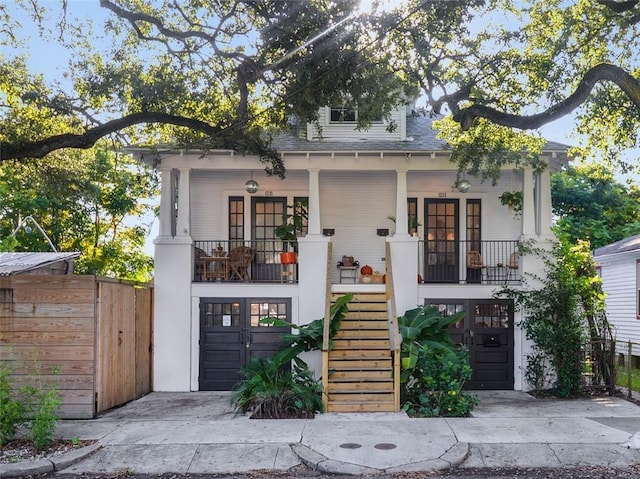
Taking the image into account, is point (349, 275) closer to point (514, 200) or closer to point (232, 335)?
point (232, 335)

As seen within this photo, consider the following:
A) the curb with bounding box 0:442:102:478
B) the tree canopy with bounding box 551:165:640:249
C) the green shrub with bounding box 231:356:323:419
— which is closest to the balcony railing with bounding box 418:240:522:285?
the green shrub with bounding box 231:356:323:419

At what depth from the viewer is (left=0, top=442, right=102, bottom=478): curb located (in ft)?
22.5

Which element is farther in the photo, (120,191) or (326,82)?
(120,191)

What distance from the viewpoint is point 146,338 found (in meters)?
12.3

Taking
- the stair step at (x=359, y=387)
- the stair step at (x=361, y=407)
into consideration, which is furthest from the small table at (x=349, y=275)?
the stair step at (x=361, y=407)

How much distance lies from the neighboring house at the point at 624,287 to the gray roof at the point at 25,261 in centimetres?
1530

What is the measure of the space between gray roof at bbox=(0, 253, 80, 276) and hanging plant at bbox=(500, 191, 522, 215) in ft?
30.7

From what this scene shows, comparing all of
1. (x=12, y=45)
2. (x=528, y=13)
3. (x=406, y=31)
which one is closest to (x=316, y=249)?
(x=406, y=31)

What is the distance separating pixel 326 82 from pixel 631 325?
45.3ft

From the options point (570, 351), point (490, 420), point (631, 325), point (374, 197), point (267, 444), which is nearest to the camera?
point (267, 444)

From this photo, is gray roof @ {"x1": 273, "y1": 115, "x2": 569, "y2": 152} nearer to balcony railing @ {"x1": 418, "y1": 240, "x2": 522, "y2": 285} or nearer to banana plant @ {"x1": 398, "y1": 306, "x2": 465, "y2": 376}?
balcony railing @ {"x1": 418, "y1": 240, "x2": 522, "y2": 285}

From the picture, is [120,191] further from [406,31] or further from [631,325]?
[631,325]

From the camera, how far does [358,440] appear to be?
316 inches

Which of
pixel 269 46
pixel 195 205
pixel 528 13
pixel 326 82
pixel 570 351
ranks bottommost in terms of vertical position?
pixel 570 351
